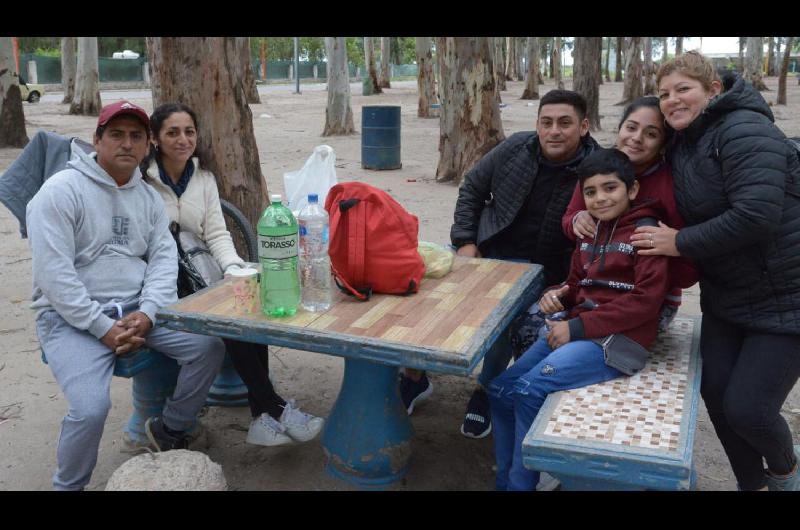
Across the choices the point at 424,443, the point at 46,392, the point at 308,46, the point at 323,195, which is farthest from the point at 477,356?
the point at 308,46

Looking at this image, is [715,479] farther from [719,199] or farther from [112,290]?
[112,290]

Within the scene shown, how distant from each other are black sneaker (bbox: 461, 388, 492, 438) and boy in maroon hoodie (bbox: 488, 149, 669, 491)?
61 cm

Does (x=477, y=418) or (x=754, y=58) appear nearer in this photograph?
(x=477, y=418)

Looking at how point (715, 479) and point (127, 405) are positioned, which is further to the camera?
point (127, 405)

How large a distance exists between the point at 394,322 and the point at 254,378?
939 mm

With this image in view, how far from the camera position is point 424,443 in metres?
3.45

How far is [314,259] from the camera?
8.81 feet

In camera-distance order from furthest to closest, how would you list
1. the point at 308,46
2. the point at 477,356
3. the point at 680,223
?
the point at 308,46, the point at 680,223, the point at 477,356

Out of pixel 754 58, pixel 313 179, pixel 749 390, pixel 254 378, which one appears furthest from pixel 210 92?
pixel 754 58

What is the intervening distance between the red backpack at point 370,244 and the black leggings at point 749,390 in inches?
45.8

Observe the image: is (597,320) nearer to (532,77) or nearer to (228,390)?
(228,390)

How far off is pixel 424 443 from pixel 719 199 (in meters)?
1.74

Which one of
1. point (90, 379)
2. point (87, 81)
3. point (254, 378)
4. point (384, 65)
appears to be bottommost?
point (254, 378)

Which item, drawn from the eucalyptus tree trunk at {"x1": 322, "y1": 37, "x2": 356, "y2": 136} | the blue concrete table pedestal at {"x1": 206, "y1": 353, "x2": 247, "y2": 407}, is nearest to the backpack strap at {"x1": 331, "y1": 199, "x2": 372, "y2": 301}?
the blue concrete table pedestal at {"x1": 206, "y1": 353, "x2": 247, "y2": 407}
